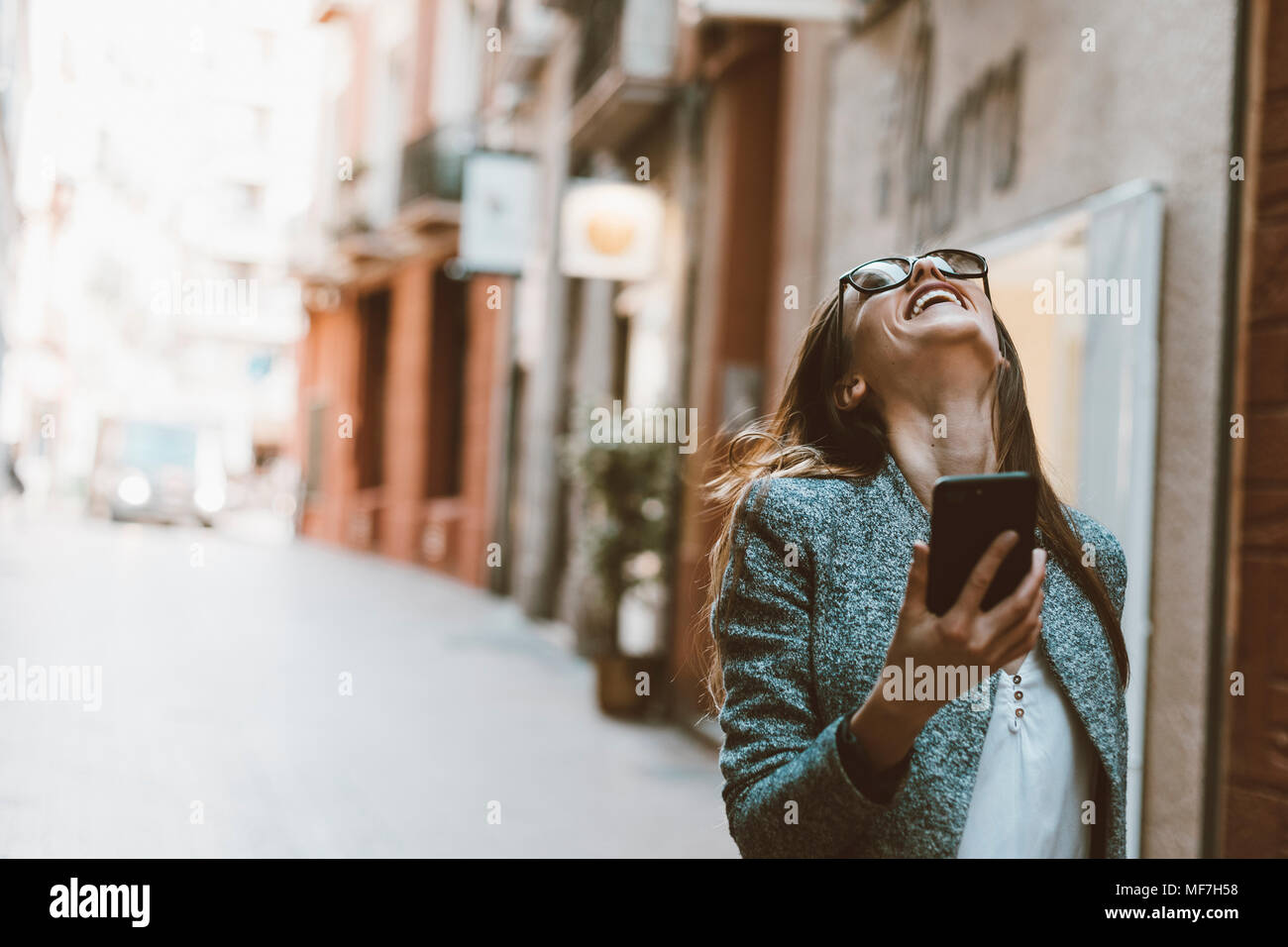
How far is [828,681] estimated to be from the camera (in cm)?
173

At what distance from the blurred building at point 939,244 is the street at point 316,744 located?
3.07 feet

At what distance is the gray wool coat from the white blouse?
0.09ft

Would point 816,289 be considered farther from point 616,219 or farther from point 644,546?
point 616,219

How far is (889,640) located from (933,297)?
41cm

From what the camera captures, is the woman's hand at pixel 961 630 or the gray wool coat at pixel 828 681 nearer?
the woman's hand at pixel 961 630

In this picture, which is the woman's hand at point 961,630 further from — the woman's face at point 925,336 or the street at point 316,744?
the street at point 316,744

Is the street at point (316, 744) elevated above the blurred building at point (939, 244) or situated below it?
below

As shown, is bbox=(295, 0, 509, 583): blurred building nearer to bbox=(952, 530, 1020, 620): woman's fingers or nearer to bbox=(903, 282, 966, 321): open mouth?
bbox=(903, 282, 966, 321): open mouth

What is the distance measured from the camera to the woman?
1679mm

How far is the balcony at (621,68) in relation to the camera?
1225 cm

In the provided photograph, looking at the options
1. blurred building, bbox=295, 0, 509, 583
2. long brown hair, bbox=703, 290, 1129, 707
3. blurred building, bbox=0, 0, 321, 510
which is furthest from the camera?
blurred building, bbox=0, 0, 321, 510

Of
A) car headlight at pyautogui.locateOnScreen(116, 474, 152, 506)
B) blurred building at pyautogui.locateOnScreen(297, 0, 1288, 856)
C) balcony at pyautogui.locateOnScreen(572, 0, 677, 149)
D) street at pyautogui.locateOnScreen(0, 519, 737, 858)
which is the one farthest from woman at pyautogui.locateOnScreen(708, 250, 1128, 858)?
car headlight at pyautogui.locateOnScreen(116, 474, 152, 506)

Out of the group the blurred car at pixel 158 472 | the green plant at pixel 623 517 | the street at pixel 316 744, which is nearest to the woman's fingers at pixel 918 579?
the street at pixel 316 744
